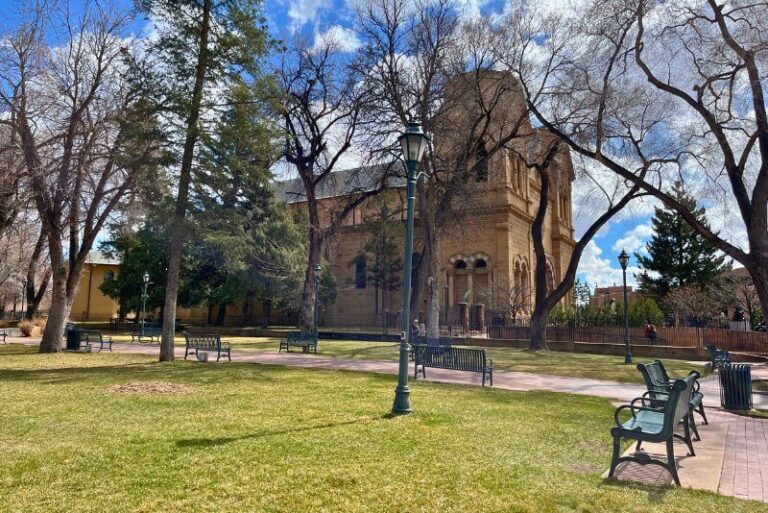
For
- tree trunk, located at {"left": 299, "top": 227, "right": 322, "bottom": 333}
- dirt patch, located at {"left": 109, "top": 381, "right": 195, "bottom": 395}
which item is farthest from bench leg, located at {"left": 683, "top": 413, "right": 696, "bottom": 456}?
tree trunk, located at {"left": 299, "top": 227, "right": 322, "bottom": 333}

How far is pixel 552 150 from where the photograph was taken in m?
26.8

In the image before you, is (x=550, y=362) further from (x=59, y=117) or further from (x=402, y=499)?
(x=59, y=117)

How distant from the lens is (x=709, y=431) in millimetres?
7938

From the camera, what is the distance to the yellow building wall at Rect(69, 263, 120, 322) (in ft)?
192

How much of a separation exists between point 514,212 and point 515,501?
38282 mm

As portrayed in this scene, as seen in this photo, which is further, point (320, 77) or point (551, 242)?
point (551, 242)

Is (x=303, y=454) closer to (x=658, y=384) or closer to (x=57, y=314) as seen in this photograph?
(x=658, y=384)

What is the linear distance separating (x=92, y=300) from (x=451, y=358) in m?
57.8

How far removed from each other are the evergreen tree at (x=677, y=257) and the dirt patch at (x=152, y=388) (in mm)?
43092

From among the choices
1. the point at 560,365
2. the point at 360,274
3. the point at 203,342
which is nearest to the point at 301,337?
the point at 203,342

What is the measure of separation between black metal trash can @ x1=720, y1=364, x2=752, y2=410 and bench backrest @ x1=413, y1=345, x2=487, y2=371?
4995 mm

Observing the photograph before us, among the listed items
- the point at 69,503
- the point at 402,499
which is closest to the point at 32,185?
the point at 69,503

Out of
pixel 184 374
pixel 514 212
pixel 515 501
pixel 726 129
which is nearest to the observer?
pixel 515 501

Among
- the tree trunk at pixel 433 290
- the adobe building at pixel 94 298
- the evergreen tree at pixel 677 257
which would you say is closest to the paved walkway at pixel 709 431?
the tree trunk at pixel 433 290
